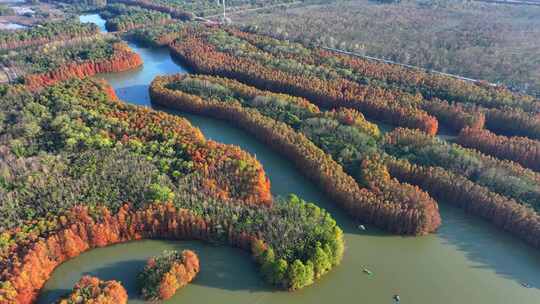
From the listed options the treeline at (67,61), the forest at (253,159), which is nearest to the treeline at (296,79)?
the forest at (253,159)

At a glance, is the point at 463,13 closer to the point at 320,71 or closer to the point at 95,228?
the point at 320,71

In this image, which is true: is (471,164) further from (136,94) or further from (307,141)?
(136,94)

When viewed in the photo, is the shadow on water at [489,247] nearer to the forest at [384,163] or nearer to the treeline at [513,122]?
the forest at [384,163]

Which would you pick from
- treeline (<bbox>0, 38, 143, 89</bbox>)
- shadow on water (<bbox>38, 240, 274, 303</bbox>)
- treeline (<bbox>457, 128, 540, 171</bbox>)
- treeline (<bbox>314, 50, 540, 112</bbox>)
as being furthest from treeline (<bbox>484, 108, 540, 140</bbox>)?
treeline (<bbox>0, 38, 143, 89</bbox>)

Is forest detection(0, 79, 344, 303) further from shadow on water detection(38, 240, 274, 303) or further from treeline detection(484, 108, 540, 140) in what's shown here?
treeline detection(484, 108, 540, 140)

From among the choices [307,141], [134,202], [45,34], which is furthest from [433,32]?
[45,34]

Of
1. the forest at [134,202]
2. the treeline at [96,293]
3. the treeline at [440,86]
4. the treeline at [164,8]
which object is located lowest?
the treeline at [96,293]

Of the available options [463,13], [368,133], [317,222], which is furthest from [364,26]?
[317,222]
